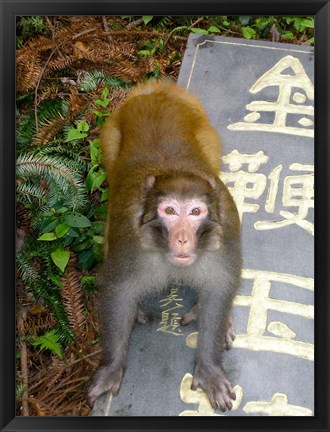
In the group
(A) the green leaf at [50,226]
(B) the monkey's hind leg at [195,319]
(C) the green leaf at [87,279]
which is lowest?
(B) the monkey's hind leg at [195,319]

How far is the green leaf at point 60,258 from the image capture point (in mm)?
5418

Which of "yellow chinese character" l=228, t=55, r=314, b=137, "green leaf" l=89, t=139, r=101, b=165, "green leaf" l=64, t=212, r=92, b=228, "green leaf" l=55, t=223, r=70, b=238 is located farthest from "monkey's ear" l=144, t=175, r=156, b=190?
"yellow chinese character" l=228, t=55, r=314, b=137

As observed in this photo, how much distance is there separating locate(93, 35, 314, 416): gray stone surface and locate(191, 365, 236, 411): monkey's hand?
69 mm

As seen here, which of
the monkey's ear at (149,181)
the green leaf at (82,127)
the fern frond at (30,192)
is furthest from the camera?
the green leaf at (82,127)

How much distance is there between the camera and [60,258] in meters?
5.49

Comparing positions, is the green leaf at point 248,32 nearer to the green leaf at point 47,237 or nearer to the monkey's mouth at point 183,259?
the green leaf at point 47,237

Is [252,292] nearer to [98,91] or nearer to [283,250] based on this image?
[283,250]

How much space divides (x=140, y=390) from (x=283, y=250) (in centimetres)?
183

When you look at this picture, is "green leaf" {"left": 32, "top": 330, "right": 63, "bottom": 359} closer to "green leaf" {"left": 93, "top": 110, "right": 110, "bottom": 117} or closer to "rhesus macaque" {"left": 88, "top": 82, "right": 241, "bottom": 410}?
"rhesus macaque" {"left": 88, "top": 82, "right": 241, "bottom": 410}

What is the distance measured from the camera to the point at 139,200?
14.7ft

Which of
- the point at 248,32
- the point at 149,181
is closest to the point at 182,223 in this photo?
the point at 149,181

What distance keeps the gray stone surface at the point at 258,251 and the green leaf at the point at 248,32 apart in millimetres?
222

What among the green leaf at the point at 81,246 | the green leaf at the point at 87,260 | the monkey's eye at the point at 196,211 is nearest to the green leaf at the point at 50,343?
the green leaf at the point at 87,260

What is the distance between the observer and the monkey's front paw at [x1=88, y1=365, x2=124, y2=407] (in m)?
4.88
